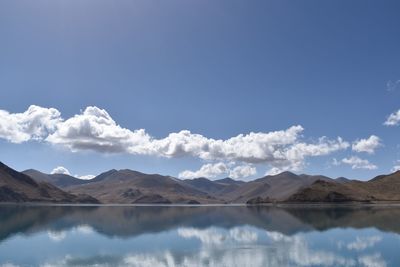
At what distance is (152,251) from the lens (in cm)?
6494

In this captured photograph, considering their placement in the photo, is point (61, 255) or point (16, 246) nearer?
point (61, 255)

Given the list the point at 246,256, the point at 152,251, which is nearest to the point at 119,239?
the point at 152,251

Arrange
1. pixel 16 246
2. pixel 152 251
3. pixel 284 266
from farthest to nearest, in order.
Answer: pixel 16 246 < pixel 152 251 < pixel 284 266

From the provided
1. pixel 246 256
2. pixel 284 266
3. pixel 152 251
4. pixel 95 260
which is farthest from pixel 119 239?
pixel 284 266

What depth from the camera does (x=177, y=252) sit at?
209 feet

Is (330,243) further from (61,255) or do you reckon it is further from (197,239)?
(61,255)

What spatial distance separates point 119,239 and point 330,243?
39.0 meters

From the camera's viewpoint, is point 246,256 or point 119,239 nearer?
point 246,256

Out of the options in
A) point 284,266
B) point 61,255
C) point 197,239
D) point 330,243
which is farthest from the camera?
point 197,239

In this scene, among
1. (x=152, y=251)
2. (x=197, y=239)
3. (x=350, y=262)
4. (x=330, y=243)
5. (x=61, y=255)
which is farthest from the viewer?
(x=197, y=239)

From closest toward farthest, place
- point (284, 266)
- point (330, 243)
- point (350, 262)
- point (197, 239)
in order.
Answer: point (284, 266) → point (350, 262) → point (330, 243) → point (197, 239)

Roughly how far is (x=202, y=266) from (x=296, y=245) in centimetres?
2582

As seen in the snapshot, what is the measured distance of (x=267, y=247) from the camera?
219ft

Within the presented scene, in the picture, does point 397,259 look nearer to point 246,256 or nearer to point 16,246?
point 246,256
